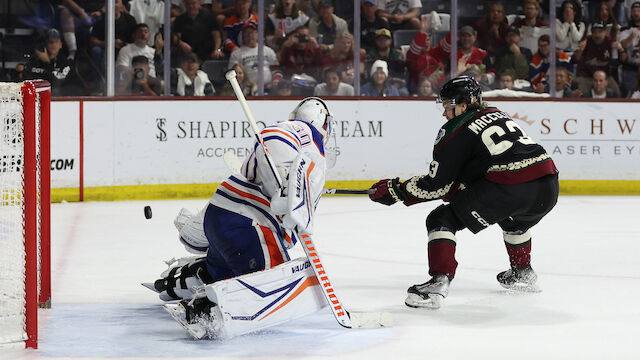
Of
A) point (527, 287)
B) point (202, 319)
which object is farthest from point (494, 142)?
point (202, 319)

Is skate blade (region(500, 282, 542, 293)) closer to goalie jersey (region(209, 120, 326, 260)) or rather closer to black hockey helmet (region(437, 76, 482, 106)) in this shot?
black hockey helmet (region(437, 76, 482, 106))

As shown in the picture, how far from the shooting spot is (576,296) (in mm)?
4184

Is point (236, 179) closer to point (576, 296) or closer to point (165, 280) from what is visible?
point (165, 280)

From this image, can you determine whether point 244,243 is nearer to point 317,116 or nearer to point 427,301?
point 317,116

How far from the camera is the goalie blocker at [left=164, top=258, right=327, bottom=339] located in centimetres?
321

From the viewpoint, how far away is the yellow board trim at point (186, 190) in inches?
286

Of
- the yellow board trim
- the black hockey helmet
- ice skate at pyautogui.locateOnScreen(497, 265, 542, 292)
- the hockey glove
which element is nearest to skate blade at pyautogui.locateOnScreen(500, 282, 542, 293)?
ice skate at pyautogui.locateOnScreen(497, 265, 542, 292)

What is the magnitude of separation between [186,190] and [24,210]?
4.35 metres

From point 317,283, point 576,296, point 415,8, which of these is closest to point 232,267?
point 317,283

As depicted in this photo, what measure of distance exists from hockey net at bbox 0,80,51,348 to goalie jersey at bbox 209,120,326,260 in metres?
0.60

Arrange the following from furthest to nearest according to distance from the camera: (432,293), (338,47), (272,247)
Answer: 1. (338,47)
2. (432,293)
3. (272,247)

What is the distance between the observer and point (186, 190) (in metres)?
7.52

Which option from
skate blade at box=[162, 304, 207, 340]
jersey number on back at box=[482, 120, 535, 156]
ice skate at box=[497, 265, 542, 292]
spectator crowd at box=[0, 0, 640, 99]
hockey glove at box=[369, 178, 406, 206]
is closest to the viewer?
skate blade at box=[162, 304, 207, 340]

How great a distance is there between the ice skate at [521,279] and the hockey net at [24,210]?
175cm
